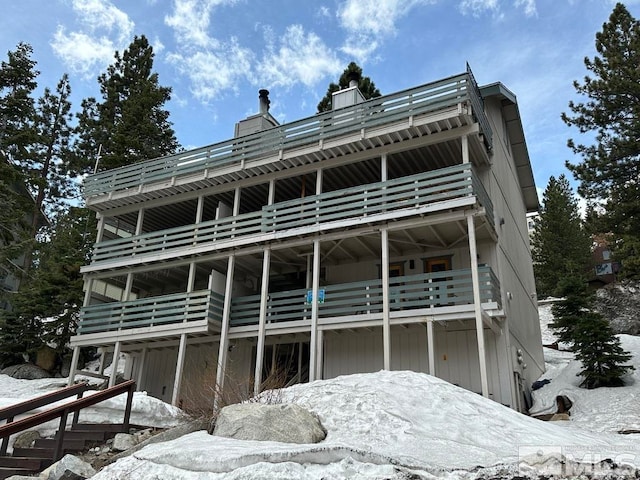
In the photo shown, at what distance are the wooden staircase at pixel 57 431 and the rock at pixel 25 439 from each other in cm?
22

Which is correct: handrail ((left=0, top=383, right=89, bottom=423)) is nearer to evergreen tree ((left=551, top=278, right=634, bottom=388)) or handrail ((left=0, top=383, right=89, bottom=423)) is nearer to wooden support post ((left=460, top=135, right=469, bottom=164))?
wooden support post ((left=460, top=135, right=469, bottom=164))

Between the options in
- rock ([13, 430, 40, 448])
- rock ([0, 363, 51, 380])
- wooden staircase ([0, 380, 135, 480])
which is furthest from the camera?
rock ([0, 363, 51, 380])

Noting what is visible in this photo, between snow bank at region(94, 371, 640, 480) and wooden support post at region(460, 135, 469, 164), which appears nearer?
snow bank at region(94, 371, 640, 480)

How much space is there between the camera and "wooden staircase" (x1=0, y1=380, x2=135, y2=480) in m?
7.42

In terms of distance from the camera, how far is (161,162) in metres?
20.9

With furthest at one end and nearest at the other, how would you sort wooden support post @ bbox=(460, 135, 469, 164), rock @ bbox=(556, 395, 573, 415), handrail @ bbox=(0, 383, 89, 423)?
wooden support post @ bbox=(460, 135, 469, 164), rock @ bbox=(556, 395, 573, 415), handrail @ bbox=(0, 383, 89, 423)

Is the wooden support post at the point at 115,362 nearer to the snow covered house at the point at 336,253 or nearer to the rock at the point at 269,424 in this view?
the snow covered house at the point at 336,253

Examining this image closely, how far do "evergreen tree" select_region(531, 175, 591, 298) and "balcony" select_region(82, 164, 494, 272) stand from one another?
31.2 m

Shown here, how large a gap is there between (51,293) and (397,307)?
734 inches

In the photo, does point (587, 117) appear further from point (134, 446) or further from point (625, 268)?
point (134, 446)

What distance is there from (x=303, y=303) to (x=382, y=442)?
10693 mm

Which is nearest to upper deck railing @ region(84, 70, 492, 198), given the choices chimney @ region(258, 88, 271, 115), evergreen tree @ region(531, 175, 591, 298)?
chimney @ region(258, 88, 271, 115)

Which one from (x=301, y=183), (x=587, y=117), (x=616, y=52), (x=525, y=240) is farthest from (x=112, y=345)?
(x=616, y=52)

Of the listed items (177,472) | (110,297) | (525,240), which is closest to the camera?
(177,472)
